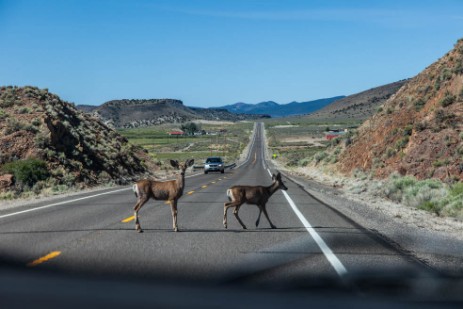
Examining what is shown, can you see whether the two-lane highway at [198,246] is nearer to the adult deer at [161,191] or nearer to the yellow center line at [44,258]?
the yellow center line at [44,258]

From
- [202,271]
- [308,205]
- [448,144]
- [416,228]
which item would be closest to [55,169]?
[308,205]

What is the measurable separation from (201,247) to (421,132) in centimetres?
2549

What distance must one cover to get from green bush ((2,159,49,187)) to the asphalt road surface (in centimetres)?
1148

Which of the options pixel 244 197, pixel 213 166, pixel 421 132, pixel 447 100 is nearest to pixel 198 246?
pixel 244 197

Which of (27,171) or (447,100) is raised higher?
(447,100)

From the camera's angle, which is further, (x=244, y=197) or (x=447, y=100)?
(x=447, y=100)

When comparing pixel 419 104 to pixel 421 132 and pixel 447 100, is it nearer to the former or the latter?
pixel 447 100

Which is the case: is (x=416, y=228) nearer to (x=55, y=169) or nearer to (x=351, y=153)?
(x=55, y=169)

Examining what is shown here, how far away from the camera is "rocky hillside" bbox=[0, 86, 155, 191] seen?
97.0 ft

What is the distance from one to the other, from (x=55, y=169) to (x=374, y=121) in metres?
28.7

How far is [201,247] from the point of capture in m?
10.4

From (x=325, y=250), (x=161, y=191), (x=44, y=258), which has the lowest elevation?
(x=325, y=250)

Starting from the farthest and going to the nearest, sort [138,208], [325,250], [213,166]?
1. [213,166]
2. [138,208]
3. [325,250]

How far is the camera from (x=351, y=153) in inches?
1897
